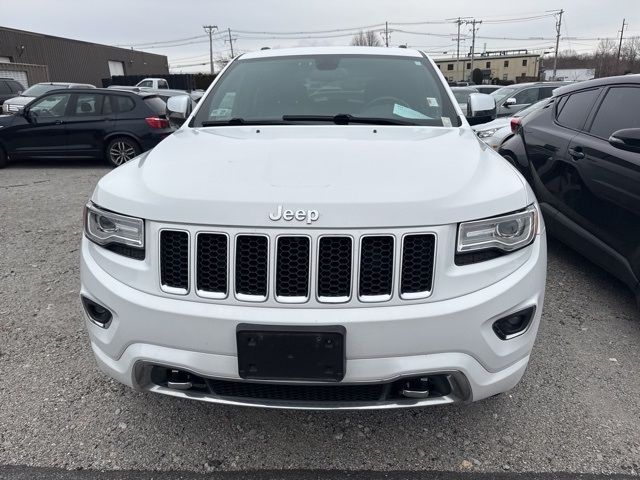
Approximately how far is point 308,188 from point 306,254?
0.26 meters

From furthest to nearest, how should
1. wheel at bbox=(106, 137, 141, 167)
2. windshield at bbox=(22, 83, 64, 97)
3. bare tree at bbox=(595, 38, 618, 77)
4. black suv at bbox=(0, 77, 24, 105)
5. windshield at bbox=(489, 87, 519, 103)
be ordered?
bare tree at bbox=(595, 38, 618, 77) < black suv at bbox=(0, 77, 24, 105) < windshield at bbox=(22, 83, 64, 97) < windshield at bbox=(489, 87, 519, 103) < wheel at bbox=(106, 137, 141, 167)

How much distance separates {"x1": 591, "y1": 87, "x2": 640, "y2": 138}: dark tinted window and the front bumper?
2289 mm

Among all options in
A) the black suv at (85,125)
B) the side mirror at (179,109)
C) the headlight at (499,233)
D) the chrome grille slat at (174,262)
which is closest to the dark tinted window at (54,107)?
the black suv at (85,125)

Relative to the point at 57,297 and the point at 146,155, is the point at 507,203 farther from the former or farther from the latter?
the point at 57,297

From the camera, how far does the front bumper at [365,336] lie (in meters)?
1.74

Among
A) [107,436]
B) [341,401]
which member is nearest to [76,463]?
[107,436]

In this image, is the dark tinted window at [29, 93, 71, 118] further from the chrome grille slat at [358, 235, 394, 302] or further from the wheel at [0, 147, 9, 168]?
the chrome grille slat at [358, 235, 394, 302]

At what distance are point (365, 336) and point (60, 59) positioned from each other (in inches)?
1860

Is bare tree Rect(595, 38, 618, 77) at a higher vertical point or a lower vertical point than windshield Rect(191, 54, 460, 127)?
higher

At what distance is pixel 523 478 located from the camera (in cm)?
203

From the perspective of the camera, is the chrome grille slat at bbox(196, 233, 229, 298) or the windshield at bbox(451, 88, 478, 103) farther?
the windshield at bbox(451, 88, 478, 103)

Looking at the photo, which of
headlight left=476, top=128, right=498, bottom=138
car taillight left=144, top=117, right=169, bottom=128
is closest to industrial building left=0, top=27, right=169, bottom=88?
car taillight left=144, top=117, right=169, bottom=128

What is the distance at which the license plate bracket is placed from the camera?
1.72m

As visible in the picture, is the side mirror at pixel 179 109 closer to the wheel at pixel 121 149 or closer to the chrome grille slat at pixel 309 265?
the chrome grille slat at pixel 309 265
